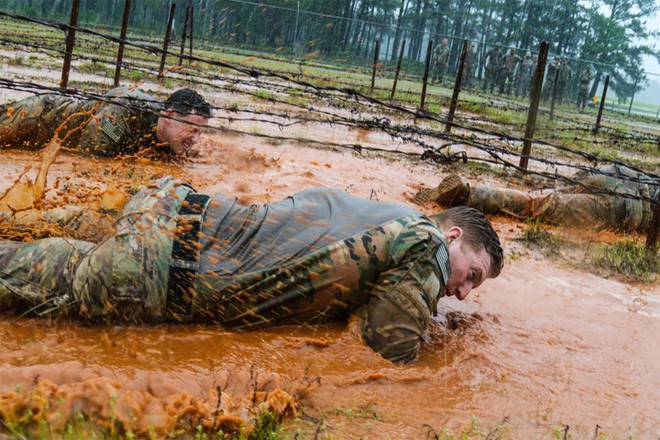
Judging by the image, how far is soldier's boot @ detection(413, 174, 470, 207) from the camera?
23.3 ft

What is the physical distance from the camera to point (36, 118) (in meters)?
6.83

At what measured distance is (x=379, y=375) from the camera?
3.29 meters

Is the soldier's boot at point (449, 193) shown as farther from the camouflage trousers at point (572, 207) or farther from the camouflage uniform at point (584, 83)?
the camouflage uniform at point (584, 83)

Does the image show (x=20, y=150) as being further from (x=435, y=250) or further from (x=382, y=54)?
(x=382, y=54)

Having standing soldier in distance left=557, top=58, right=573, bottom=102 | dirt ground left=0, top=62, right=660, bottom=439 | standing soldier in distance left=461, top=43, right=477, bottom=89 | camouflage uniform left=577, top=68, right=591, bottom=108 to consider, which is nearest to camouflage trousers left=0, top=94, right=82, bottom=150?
dirt ground left=0, top=62, right=660, bottom=439

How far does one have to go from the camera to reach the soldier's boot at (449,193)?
7.10 metres

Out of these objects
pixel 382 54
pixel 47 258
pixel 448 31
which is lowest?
pixel 47 258

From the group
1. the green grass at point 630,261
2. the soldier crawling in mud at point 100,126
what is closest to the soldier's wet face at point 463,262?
the green grass at point 630,261

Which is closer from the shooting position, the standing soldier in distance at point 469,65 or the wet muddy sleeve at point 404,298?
the wet muddy sleeve at point 404,298

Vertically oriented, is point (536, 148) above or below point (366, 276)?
above

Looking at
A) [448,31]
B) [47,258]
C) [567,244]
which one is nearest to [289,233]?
[47,258]

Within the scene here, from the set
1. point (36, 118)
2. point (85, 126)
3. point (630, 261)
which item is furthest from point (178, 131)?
point (630, 261)

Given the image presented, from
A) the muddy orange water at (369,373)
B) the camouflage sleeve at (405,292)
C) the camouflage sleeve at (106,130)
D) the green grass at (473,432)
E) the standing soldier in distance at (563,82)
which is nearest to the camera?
the muddy orange water at (369,373)

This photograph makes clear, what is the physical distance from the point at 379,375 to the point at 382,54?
4401cm
